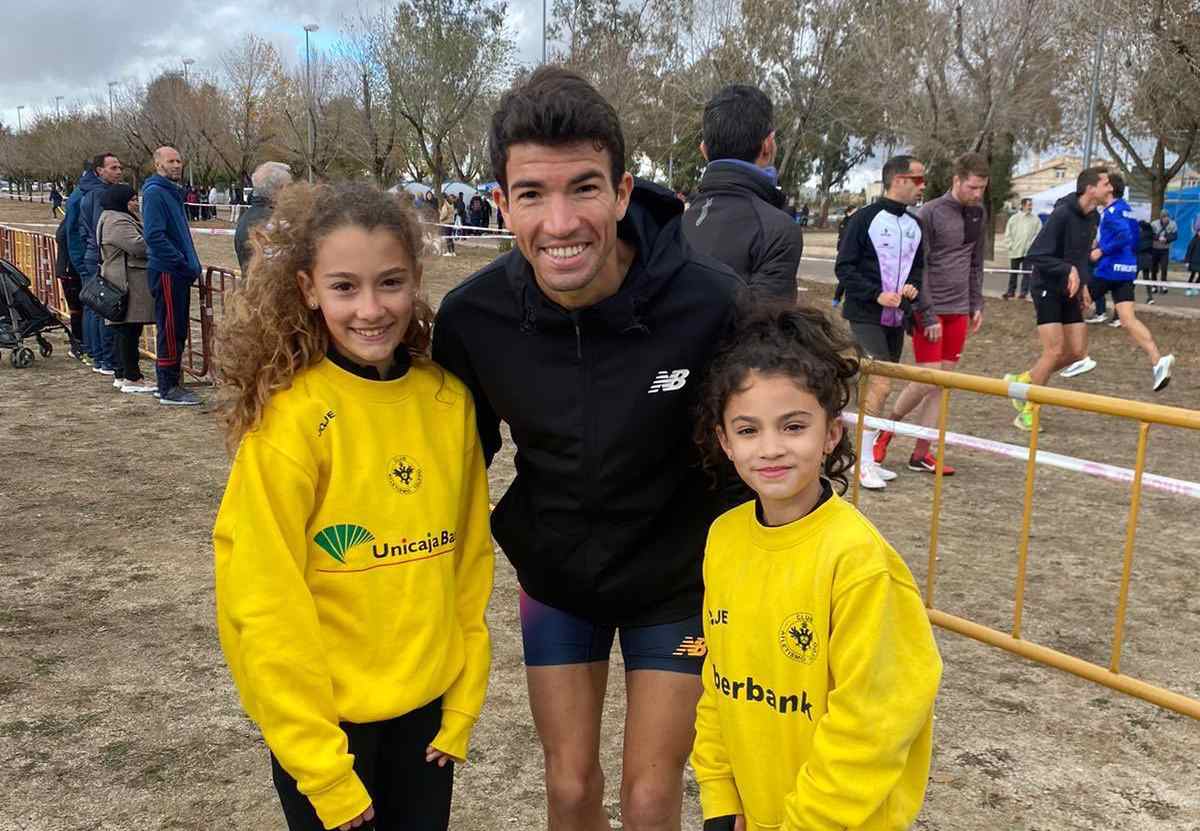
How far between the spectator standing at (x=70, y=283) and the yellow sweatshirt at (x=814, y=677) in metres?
10.0

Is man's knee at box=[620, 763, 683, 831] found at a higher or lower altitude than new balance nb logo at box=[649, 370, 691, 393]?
lower

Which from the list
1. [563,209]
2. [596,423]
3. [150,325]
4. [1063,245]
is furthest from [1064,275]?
[150,325]

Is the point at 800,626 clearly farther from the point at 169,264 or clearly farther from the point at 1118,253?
the point at 1118,253

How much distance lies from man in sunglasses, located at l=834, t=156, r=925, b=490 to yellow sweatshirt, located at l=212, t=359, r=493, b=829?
16.0ft

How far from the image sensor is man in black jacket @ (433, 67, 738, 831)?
7.11 feet

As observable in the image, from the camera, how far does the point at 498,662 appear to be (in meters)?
4.31

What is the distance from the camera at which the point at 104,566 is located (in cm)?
527

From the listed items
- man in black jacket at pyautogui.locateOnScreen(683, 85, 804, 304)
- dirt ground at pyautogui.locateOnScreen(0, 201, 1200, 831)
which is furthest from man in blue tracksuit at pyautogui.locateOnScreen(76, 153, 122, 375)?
man in black jacket at pyautogui.locateOnScreen(683, 85, 804, 304)

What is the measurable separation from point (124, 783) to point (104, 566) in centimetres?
223

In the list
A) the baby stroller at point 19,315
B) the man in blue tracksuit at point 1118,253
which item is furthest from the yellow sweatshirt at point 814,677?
the baby stroller at point 19,315

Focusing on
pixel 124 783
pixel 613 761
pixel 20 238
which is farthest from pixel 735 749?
pixel 20 238

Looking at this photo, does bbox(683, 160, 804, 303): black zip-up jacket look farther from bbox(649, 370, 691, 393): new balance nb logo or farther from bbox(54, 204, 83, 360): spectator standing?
bbox(54, 204, 83, 360): spectator standing

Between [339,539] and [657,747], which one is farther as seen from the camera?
[657,747]

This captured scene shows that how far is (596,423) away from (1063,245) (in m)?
7.74
